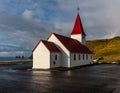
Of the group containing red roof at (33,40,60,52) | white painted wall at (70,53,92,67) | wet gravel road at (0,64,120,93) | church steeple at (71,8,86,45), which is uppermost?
church steeple at (71,8,86,45)

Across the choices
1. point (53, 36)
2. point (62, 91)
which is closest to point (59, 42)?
point (53, 36)

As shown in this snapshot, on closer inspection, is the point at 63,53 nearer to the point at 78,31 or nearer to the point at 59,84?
the point at 78,31

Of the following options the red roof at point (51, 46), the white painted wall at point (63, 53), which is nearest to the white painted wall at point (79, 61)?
the white painted wall at point (63, 53)

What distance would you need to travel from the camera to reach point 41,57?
39.3 metres

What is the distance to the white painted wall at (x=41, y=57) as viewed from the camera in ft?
127

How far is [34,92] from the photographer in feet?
46.5

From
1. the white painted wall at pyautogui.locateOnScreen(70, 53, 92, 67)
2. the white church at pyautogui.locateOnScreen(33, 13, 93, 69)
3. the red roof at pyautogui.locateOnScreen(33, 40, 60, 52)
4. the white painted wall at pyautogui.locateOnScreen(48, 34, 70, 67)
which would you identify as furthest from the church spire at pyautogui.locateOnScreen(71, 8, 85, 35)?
the red roof at pyautogui.locateOnScreen(33, 40, 60, 52)

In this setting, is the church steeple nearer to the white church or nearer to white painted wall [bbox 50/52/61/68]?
the white church

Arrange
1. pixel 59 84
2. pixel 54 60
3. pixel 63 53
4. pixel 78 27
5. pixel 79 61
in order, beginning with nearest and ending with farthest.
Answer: pixel 59 84 < pixel 54 60 < pixel 63 53 < pixel 79 61 < pixel 78 27

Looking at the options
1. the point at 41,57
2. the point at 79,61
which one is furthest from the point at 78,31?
the point at 41,57

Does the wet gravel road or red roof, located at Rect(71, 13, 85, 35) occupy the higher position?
red roof, located at Rect(71, 13, 85, 35)

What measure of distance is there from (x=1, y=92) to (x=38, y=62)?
83.4 feet

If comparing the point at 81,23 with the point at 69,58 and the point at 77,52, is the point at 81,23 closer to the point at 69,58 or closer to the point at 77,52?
the point at 77,52

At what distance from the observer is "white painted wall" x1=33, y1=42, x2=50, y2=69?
38638 millimetres
